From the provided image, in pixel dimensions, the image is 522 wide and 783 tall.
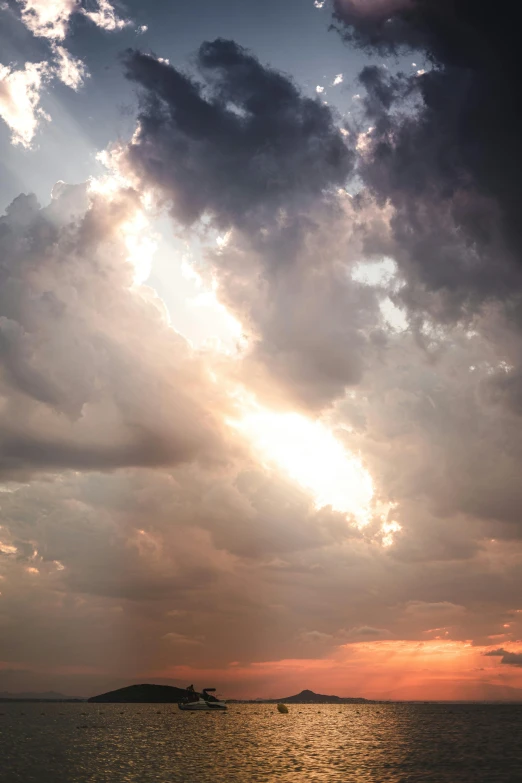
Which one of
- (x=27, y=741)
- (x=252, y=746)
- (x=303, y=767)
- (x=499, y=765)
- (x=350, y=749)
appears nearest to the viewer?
(x=303, y=767)

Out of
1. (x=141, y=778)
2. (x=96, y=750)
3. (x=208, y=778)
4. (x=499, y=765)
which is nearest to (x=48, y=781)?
(x=141, y=778)

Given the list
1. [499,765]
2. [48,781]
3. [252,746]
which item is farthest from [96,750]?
[499,765]

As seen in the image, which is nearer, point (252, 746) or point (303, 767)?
point (303, 767)

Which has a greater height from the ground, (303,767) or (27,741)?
(303,767)

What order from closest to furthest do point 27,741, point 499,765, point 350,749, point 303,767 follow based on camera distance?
1. point 303,767
2. point 499,765
3. point 350,749
4. point 27,741

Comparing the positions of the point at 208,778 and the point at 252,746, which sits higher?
the point at 208,778

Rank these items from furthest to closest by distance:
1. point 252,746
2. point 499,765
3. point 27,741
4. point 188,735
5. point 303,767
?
point 188,735 → point 27,741 → point 252,746 → point 499,765 → point 303,767

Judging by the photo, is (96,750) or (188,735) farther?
(188,735)

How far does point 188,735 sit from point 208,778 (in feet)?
291

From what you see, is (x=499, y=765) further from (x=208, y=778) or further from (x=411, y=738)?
(x=411, y=738)

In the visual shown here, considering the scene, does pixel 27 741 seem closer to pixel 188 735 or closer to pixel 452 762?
pixel 188 735

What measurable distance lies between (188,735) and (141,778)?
86.6 meters

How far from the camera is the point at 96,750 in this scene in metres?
110

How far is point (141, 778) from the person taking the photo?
73.0 m
